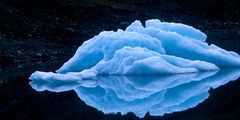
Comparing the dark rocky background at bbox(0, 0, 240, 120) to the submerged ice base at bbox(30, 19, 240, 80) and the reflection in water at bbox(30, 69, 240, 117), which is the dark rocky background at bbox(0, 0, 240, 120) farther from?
the submerged ice base at bbox(30, 19, 240, 80)

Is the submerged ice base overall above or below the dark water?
above

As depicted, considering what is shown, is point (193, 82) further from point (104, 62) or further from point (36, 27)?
point (36, 27)

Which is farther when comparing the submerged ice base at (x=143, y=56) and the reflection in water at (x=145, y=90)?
the submerged ice base at (x=143, y=56)

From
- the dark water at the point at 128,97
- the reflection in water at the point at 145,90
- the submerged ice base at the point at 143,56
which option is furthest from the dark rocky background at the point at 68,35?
the submerged ice base at the point at 143,56

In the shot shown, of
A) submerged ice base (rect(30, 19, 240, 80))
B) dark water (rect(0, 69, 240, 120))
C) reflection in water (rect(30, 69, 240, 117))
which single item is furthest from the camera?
submerged ice base (rect(30, 19, 240, 80))

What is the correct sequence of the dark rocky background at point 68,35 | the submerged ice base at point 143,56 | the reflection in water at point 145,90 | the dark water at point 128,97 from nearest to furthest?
the dark water at point 128,97
the dark rocky background at point 68,35
the reflection in water at point 145,90
the submerged ice base at point 143,56

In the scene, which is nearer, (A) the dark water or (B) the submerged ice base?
(A) the dark water

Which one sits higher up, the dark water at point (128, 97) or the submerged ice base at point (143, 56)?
the submerged ice base at point (143, 56)

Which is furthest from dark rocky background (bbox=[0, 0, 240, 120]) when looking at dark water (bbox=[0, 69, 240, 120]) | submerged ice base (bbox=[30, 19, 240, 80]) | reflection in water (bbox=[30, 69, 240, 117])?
submerged ice base (bbox=[30, 19, 240, 80])

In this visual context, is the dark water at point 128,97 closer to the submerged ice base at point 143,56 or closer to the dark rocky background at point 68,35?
the dark rocky background at point 68,35
